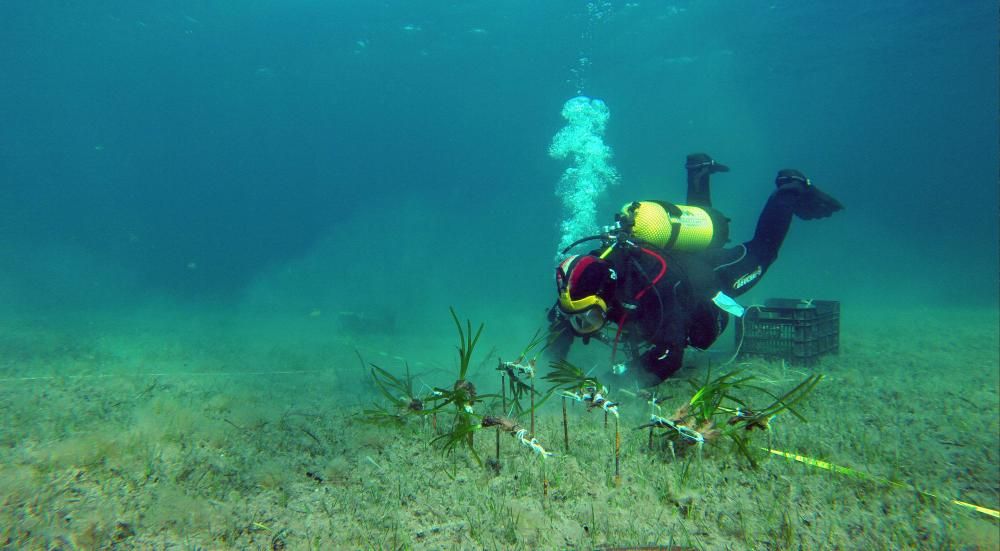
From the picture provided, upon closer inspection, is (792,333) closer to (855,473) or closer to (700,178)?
(700,178)

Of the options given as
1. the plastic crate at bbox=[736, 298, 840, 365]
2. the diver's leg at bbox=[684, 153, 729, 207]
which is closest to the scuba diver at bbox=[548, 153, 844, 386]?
the plastic crate at bbox=[736, 298, 840, 365]

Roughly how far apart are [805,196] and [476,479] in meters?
5.69

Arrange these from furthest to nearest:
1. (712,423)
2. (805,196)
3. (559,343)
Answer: (805,196)
(559,343)
(712,423)

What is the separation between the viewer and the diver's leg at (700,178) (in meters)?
5.51

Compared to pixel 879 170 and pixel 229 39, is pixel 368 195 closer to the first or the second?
pixel 229 39

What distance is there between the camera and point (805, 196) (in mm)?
5363

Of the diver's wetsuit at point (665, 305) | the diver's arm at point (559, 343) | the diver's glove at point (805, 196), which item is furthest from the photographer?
the diver's glove at point (805, 196)

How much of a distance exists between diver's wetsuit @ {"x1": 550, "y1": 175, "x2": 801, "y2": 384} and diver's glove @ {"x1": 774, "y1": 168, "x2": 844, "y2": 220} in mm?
1319

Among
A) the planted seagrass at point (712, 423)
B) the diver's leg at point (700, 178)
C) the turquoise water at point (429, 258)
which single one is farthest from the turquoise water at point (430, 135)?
the planted seagrass at point (712, 423)

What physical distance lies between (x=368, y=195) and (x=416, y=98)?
30591mm

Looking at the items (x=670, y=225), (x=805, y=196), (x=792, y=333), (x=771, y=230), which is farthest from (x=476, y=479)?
(x=805, y=196)

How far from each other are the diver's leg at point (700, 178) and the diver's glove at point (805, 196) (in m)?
0.76

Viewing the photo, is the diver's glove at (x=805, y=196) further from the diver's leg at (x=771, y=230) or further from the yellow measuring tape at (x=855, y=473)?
the yellow measuring tape at (x=855, y=473)

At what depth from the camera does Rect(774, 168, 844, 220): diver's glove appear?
5.32 metres
